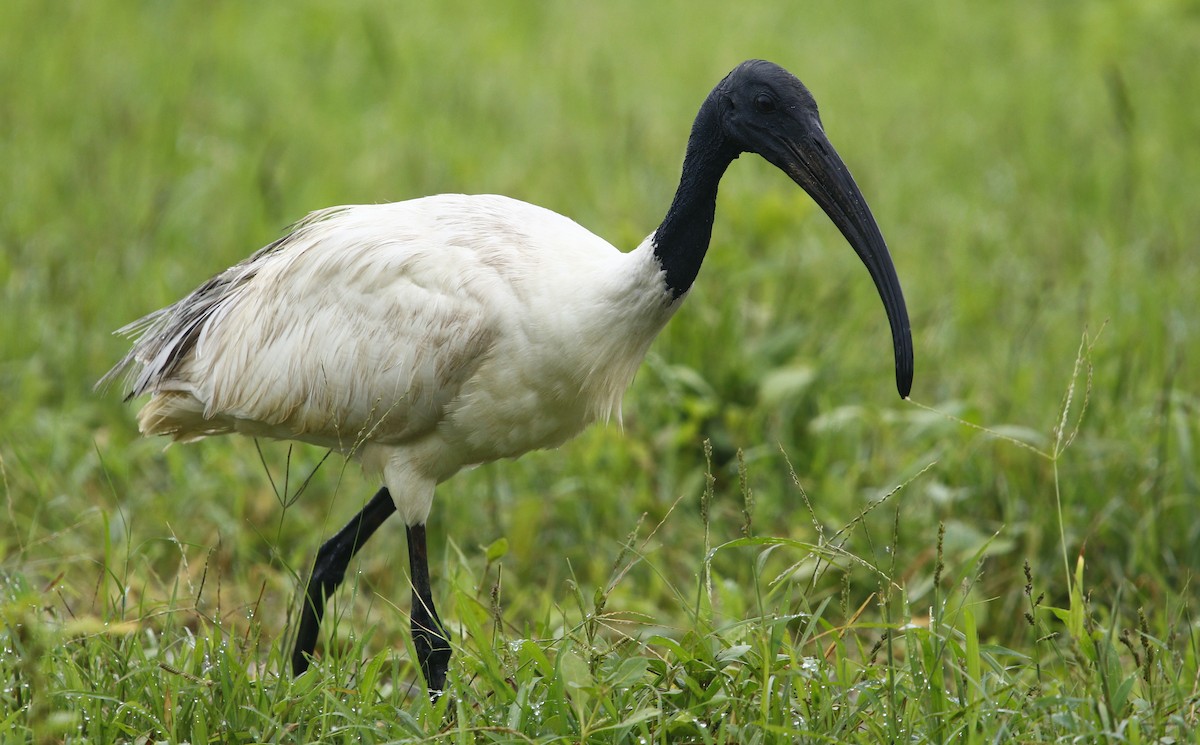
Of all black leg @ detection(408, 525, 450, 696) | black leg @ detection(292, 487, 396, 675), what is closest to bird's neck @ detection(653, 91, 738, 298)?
black leg @ detection(408, 525, 450, 696)

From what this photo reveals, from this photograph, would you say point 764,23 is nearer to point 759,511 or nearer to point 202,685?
point 759,511

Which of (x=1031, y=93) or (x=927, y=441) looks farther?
(x=1031, y=93)

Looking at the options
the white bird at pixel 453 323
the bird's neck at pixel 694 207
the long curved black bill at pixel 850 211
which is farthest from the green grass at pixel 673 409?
the bird's neck at pixel 694 207

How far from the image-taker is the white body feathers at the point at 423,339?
3.58 metres

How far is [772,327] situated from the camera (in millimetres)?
5805

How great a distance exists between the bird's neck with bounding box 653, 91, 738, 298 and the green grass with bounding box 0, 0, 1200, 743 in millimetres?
742

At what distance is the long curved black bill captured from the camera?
3.27m

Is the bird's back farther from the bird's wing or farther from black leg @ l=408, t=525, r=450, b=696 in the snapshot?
black leg @ l=408, t=525, r=450, b=696

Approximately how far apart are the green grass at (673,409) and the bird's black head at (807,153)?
486mm

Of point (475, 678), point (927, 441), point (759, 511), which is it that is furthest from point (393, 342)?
point (927, 441)

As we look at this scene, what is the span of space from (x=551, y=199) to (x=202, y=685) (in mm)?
4951

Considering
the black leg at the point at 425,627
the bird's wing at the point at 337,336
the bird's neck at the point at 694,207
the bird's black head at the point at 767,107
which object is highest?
the bird's black head at the point at 767,107

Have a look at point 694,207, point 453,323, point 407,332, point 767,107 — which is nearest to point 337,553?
point 407,332

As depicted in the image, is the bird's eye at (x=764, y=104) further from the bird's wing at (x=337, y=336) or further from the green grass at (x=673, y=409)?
the green grass at (x=673, y=409)
